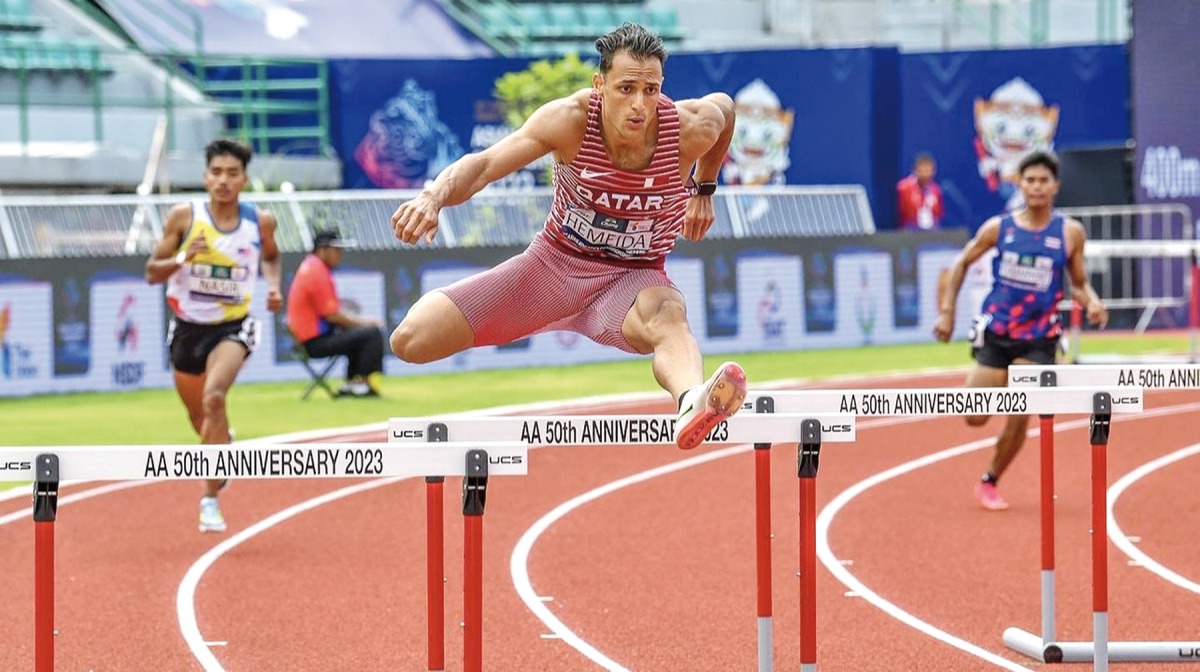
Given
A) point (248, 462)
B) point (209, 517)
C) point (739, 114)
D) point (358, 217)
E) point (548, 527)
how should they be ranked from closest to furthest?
point (248, 462)
point (209, 517)
point (548, 527)
point (358, 217)
point (739, 114)

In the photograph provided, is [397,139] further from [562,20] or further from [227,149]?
[227,149]

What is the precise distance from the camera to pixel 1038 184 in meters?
10.4

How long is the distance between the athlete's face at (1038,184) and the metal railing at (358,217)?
8681mm

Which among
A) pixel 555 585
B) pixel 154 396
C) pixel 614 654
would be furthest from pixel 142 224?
pixel 614 654

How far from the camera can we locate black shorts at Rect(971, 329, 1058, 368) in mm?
10602

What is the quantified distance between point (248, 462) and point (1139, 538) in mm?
5926

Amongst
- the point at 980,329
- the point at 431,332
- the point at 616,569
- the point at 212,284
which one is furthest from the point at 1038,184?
Answer: the point at 431,332

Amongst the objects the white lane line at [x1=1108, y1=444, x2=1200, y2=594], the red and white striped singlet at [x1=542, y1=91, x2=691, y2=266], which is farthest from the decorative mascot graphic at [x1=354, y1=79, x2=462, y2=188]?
the red and white striped singlet at [x1=542, y1=91, x2=691, y2=266]

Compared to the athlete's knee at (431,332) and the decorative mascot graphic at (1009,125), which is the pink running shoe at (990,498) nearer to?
the athlete's knee at (431,332)

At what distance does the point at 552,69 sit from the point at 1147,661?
17.9 meters

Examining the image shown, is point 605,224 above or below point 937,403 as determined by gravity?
above

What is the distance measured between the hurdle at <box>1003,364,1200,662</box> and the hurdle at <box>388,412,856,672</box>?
3.63ft

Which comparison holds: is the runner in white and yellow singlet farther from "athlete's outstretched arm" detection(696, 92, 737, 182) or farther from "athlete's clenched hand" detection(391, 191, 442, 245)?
"athlete's clenched hand" detection(391, 191, 442, 245)

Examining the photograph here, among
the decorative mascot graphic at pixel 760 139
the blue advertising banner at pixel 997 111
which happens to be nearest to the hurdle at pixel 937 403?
the decorative mascot graphic at pixel 760 139
